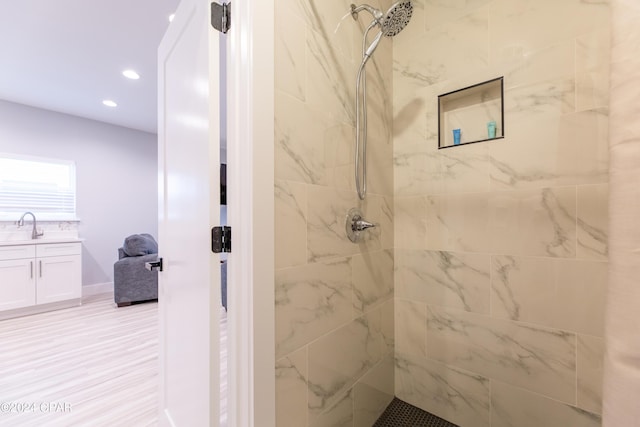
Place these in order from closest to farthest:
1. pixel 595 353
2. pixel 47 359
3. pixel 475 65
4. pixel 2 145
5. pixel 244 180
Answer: pixel 244 180
pixel 595 353
pixel 475 65
pixel 47 359
pixel 2 145

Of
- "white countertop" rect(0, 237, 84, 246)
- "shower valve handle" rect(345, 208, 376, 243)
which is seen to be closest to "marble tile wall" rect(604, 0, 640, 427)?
"shower valve handle" rect(345, 208, 376, 243)

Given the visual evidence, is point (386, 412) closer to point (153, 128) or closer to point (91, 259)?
point (91, 259)

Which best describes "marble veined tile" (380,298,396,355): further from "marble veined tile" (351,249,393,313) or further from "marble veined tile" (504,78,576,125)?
"marble veined tile" (504,78,576,125)

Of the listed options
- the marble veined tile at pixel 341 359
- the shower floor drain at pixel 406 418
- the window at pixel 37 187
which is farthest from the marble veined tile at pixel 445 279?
the window at pixel 37 187

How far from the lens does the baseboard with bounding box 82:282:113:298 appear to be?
13.6ft

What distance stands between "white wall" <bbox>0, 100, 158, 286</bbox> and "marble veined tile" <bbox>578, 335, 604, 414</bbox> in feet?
18.4

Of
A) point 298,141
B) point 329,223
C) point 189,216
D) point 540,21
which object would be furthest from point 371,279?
point 540,21

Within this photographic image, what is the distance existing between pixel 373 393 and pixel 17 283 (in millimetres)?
4279

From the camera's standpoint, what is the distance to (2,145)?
350 centimetres

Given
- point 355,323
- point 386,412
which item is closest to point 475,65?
point 355,323

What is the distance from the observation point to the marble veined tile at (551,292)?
1.08 meters

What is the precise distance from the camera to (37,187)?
381 centimetres

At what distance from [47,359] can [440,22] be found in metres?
3.84

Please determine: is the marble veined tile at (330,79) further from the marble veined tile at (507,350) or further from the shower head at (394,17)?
the marble veined tile at (507,350)
